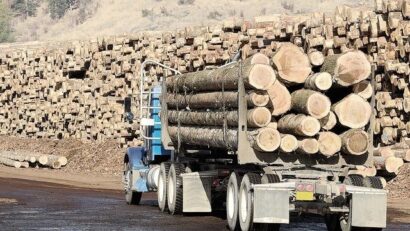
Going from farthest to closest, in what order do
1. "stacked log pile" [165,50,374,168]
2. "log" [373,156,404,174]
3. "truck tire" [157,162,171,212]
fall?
"log" [373,156,404,174] → "truck tire" [157,162,171,212] → "stacked log pile" [165,50,374,168]

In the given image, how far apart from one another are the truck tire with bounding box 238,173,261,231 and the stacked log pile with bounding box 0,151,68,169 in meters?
22.3

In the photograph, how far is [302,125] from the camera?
16.1 m

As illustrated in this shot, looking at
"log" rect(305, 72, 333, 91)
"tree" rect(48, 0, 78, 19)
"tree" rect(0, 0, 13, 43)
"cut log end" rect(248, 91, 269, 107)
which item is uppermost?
"tree" rect(48, 0, 78, 19)

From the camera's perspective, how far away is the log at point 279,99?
1662 cm

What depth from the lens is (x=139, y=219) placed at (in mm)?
20328

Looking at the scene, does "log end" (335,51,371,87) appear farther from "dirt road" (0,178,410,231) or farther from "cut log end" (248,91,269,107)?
"dirt road" (0,178,410,231)

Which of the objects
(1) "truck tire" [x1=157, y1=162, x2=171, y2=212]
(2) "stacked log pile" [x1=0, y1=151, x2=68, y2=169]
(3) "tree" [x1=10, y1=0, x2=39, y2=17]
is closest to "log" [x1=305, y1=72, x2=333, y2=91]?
(1) "truck tire" [x1=157, y1=162, x2=171, y2=212]

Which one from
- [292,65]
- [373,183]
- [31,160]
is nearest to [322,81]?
[292,65]

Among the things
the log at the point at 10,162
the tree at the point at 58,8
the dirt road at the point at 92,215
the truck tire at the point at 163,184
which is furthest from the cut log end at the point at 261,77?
the tree at the point at 58,8

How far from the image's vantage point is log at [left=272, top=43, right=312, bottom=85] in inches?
651

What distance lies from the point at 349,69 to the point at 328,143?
115 centimetres

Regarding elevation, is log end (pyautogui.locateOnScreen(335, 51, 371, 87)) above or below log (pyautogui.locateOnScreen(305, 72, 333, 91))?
above

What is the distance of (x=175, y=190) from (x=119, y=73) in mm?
18703

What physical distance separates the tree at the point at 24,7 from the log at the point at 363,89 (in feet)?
381
